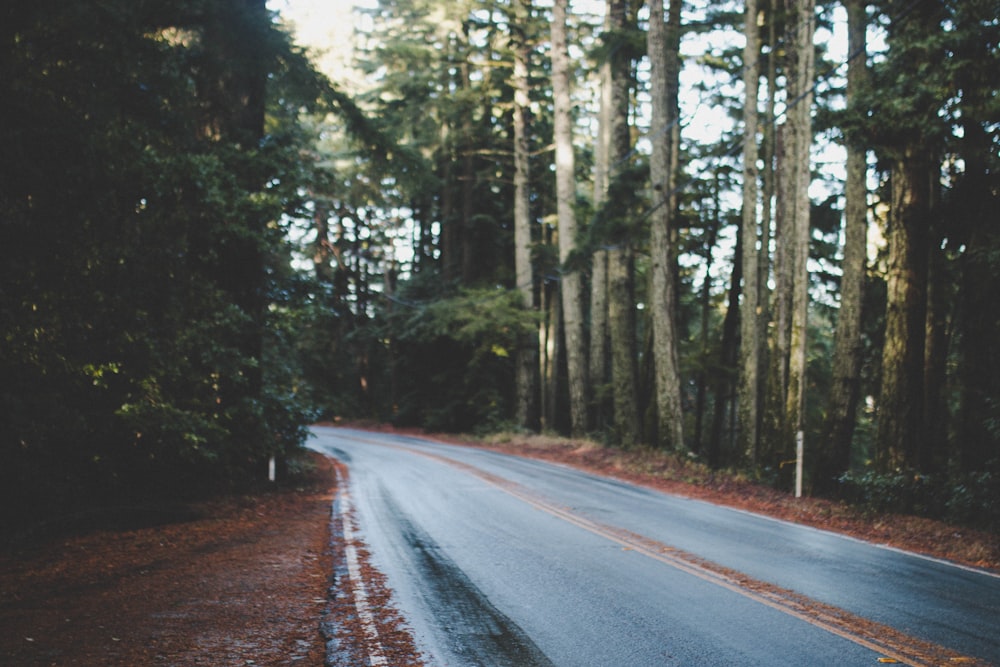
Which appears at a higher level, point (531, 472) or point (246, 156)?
point (246, 156)

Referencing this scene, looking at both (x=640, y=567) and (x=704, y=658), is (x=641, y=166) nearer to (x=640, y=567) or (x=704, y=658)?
(x=640, y=567)

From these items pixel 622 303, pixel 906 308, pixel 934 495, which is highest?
pixel 622 303

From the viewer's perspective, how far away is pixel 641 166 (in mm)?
18938

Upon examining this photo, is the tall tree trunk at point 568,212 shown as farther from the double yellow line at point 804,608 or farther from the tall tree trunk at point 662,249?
the double yellow line at point 804,608

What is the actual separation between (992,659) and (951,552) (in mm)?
4599

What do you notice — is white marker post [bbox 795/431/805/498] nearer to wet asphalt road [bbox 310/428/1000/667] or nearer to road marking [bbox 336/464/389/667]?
wet asphalt road [bbox 310/428/1000/667]

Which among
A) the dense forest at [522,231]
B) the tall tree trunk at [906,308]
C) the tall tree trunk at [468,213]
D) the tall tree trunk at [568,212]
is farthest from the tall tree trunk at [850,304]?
the tall tree trunk at [468,213]

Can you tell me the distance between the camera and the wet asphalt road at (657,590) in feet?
15.2

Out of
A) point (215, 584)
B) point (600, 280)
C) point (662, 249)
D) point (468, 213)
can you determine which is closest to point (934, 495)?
point (662, 249)

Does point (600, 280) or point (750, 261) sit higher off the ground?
point (600, 280)

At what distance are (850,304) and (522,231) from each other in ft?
51.5

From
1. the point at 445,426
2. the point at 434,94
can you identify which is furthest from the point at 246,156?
the point at 445,426

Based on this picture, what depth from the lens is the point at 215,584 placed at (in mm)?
6383

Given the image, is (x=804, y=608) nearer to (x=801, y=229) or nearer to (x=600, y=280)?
(x=801, y=229)
